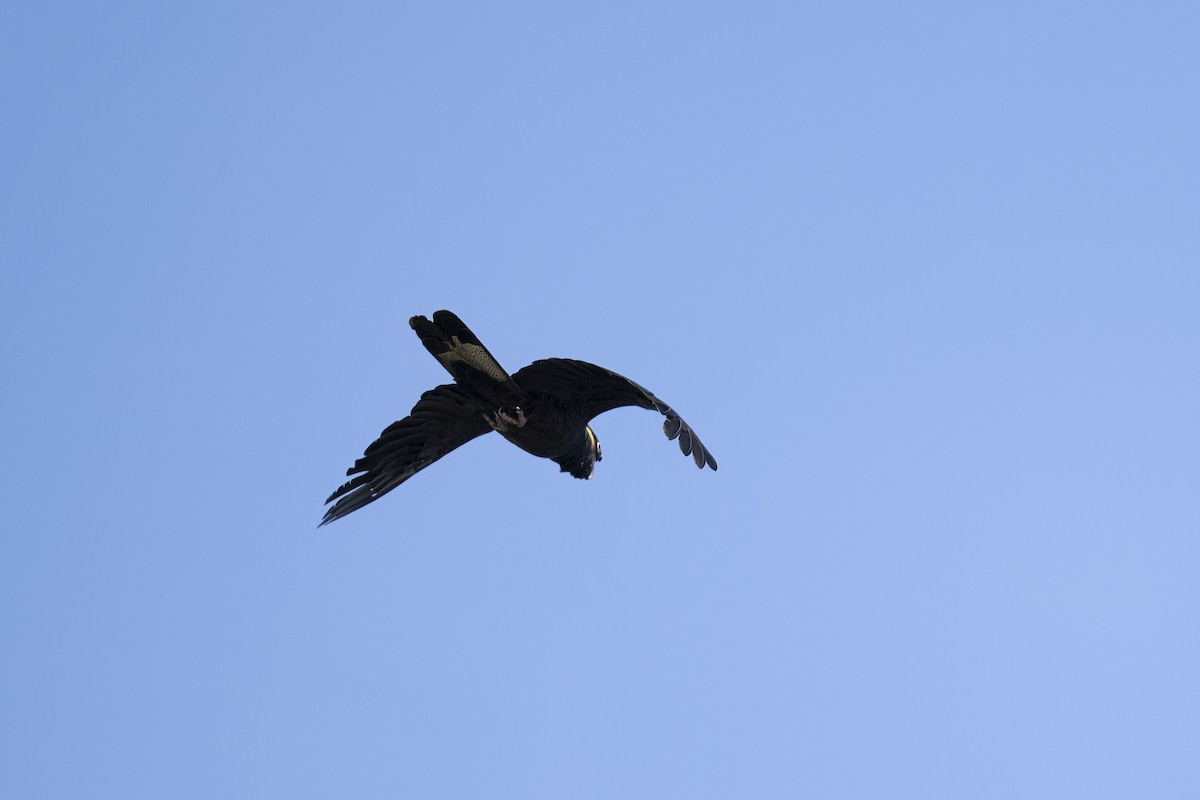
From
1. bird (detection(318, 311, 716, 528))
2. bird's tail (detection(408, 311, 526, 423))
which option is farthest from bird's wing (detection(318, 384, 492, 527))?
bird's tail (detection(408, 311, 526, 423))

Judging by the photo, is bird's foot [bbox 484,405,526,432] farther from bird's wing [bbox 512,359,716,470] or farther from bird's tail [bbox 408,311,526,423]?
bird's wing [bbox 512,359,716,470]

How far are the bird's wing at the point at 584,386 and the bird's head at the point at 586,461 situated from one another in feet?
2.36

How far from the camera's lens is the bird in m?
17.0

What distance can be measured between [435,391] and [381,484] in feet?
4.67

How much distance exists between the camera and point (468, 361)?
1736 centimetres

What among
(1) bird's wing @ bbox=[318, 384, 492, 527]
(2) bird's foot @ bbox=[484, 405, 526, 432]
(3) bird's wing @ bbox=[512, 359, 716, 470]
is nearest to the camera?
(3) bird's wing @ bbox=[512, 359, 716, 470]

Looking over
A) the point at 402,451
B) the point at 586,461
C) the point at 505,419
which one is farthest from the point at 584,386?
the point at 402,451

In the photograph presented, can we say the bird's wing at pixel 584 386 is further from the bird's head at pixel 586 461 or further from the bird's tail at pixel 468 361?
Answer: the bird's head at pixel 586 461

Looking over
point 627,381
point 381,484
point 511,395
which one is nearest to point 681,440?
point 627,381

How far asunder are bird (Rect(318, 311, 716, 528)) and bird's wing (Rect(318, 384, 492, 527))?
0.01m

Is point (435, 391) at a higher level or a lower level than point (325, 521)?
higher

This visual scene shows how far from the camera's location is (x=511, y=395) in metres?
17.7

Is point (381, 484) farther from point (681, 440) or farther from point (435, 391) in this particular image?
point (681, 440)

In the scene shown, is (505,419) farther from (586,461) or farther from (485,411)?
(586,461)
